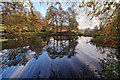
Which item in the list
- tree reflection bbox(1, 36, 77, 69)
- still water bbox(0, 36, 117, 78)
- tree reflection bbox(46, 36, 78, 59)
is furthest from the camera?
tree reflection bbox(46, 36, 78, 59)

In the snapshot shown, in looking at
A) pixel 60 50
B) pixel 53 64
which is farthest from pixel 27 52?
pixel 53 64

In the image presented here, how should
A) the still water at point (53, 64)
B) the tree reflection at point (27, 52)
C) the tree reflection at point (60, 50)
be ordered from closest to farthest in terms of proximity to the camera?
the still water at point (53, 64)
the tree reflection at point (27, 52)
the tree reflection at point (60, 50)

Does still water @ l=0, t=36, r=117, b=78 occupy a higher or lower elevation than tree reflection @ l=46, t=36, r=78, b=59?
lower

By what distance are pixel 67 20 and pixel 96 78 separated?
1216 inches

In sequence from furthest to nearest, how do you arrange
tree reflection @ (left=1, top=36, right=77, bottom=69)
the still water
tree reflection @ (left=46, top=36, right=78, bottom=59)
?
1. tree reflection @ (left=46, top=36, right=78, bottom=59)
2. tree reflection @ (left=1, top=36, right=77, bottom=69)
3. the still water

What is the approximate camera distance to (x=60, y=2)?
2883 mm

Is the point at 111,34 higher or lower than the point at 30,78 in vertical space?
higher

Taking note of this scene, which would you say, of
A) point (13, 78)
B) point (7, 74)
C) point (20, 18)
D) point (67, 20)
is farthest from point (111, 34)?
point (67, 20)

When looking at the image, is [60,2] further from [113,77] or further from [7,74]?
[7,74]

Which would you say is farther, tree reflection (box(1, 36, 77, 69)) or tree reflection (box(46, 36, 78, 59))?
tree reflection (box(46, 36, 78, 59))

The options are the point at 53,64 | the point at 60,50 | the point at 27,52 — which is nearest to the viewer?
the point at 53,64

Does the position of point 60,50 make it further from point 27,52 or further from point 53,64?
point 27,52

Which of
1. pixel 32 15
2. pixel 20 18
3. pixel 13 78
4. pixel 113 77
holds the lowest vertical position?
pixel 13 78

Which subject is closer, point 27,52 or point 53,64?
point 53,64
